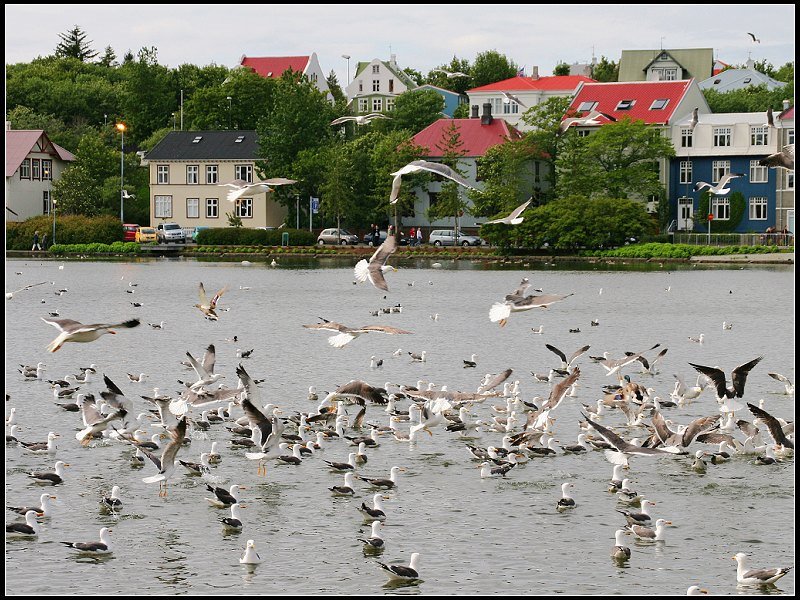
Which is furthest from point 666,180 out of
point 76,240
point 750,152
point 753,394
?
point 753,394

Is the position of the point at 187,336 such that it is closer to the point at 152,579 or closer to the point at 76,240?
the point at 152,579

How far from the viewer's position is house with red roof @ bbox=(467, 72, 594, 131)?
13200cm

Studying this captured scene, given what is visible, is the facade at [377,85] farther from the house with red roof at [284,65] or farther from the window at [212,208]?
the window at [212,208]

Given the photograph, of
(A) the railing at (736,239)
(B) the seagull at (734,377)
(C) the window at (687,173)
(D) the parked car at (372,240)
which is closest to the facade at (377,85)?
(D) the parked car at (372,240)

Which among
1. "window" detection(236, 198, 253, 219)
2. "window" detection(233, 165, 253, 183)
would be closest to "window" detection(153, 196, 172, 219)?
"window" detection(233, 165, 253, 183)

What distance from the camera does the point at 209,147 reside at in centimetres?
11681

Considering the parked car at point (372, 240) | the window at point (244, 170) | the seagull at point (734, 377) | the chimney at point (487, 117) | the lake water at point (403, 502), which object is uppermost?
the chimney at point (487, 117)

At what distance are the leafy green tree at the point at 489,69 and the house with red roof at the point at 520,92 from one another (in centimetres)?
Result: 1885

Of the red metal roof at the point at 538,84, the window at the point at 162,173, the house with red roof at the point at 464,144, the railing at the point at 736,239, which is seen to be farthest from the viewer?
the red metal roof at the point at 538,84

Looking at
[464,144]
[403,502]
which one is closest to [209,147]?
[464,144]

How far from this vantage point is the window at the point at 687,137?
4146 inches

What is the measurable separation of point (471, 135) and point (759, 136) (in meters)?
23.6

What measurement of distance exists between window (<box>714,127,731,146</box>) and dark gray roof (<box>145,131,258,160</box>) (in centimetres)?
3892

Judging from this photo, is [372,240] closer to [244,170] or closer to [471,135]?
[471,135]
